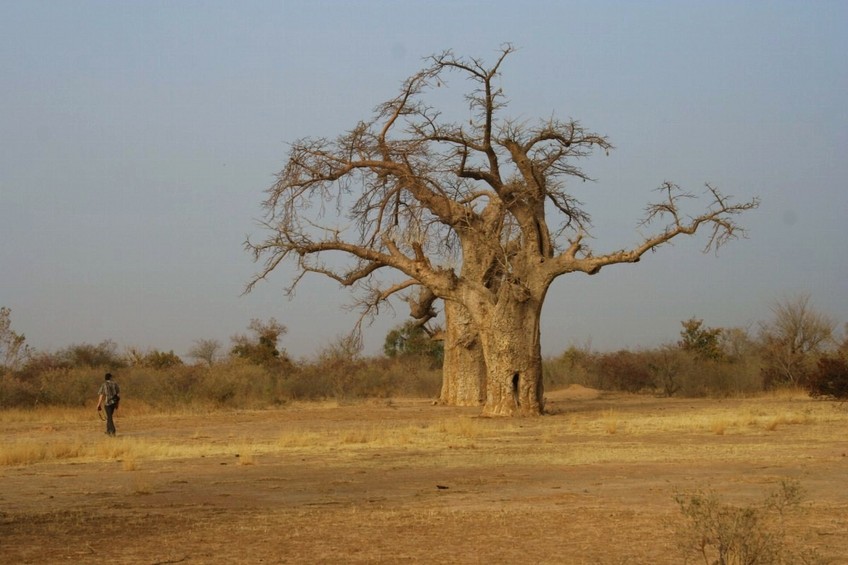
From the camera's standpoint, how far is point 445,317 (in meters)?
31.2

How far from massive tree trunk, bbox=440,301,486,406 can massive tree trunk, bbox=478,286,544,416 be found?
18.5ft

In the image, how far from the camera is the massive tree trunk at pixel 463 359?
30.3 metres

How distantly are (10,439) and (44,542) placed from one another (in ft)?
45.6

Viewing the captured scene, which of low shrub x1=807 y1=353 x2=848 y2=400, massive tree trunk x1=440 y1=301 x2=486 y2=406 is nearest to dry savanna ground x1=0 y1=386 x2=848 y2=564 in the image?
low shrub x1=807 y1=353 x2=848 y2=400

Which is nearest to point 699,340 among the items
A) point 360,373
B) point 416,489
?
point 360,373

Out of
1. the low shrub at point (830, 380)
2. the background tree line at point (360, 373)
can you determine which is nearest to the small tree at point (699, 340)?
the background tree line at point (360, 373)

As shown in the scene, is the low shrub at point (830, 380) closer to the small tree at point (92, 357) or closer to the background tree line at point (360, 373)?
the background tree line at point (360, 373)

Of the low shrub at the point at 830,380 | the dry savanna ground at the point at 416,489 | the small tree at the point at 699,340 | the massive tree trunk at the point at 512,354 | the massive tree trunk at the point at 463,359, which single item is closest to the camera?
the dry savanna ground at the point at 416,489

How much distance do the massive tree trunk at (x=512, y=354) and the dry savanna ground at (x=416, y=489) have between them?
171 cm

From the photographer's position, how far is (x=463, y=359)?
3094 centimetres

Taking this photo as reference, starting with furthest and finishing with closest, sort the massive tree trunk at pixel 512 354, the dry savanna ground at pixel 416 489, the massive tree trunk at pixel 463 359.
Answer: the massive tree trunk at pixel 463 359, the massive tree trunk at pixel 512 354, the dry savanna ground at pixel 416 489

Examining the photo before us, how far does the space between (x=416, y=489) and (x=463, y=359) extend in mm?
19167

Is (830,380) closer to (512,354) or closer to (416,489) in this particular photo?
(512,354)

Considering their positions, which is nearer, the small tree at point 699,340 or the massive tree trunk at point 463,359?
the massive tree trunk at point 463,359
